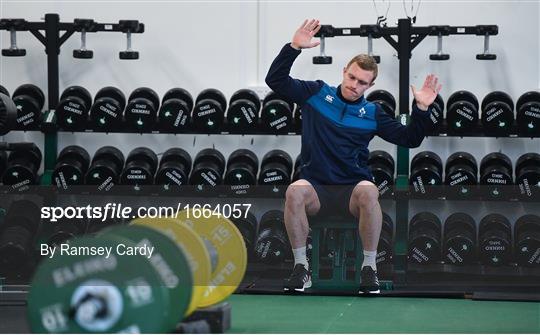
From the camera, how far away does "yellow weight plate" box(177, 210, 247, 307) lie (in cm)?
345

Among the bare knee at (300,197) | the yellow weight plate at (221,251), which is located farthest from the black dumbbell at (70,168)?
the yellow weight plate at (221,251)

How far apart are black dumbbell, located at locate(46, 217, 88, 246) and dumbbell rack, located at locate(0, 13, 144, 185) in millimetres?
276

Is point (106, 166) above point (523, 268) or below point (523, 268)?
above

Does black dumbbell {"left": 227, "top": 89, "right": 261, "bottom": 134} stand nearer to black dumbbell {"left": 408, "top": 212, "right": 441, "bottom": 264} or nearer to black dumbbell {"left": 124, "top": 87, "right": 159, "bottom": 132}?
black dumbbell {"left": 124, "top": 87, "right": 159, "bottom": 132}

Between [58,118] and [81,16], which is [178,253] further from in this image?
[81,16]

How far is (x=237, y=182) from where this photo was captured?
19.1ft

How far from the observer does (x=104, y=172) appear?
5.86m

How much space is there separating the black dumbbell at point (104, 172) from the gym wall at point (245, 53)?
0.42 m

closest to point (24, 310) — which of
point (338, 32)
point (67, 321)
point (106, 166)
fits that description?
point (67, 321)

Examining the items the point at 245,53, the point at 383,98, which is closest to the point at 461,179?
the point at 383,98

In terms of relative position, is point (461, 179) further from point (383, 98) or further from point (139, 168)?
point (139, 168)

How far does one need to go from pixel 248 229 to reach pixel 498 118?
1568 millimetres

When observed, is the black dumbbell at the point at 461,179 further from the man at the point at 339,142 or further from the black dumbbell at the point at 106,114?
the black dumbbell at the point at 106,114

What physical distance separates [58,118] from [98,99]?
0.26m
